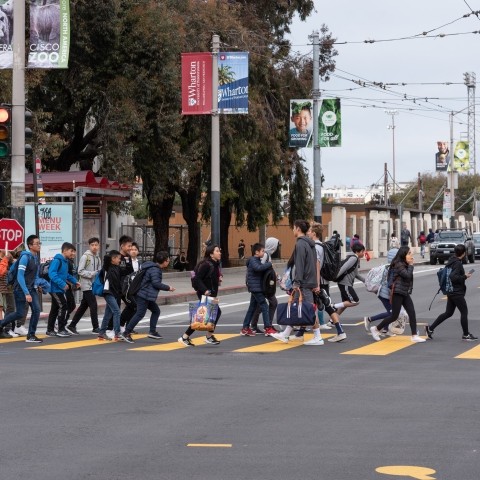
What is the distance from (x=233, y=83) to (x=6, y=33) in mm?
10651

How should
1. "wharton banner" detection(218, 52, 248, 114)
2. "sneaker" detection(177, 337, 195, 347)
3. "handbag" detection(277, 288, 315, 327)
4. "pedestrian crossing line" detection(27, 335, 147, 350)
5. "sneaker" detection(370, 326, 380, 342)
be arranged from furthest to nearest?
"wharton banner" detection(218, 52, 248, 114)
"sneaker" detection(370, 326, 380, 342)
"sneaker" detection(177, 337, 195, 347)
"pedestrian crossing line" detection(27, 335, 147, 350)
"handbag" detection(277, 288, 315, 327)

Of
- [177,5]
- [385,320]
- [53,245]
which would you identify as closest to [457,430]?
[385,320]

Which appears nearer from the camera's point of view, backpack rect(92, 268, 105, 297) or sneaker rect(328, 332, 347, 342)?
sneaker rect(328, 332, 347, 342)

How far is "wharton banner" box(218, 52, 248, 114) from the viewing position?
3083cm

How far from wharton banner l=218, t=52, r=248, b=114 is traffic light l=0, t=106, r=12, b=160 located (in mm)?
11209

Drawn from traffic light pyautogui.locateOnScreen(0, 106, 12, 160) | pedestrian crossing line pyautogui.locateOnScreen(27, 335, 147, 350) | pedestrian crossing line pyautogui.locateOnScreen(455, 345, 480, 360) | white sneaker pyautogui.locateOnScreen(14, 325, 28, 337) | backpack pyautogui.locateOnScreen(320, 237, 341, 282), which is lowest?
white sneaker pyautogui.locateOnScreen(14, 325, 28, 337)

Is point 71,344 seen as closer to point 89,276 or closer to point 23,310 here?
point 23,310

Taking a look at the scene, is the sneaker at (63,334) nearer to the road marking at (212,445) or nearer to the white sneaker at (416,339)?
the white sneaker at (416,339)

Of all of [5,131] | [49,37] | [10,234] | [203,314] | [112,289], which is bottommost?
[203,314]

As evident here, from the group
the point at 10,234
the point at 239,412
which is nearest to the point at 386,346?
the point at 239,412

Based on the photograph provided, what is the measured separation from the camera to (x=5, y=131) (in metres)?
20.6

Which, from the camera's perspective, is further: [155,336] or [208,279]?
[155,336]

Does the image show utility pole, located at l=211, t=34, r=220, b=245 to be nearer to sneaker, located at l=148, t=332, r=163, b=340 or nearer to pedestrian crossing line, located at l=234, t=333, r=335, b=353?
sneaker, located at l=148, t=332, r=163, b=340

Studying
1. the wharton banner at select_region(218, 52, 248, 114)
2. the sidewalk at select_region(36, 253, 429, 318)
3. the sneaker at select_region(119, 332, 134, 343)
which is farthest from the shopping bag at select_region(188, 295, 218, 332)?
the wharton banner at select_region(218, 52, 248, 114)
